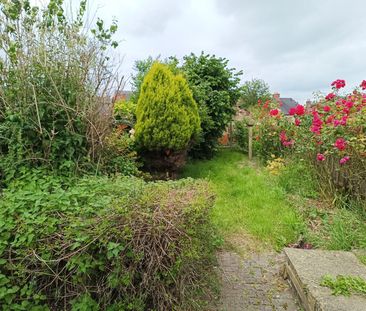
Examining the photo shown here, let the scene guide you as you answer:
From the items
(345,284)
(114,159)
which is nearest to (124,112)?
(114,159)

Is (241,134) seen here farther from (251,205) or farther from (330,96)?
(251,205)

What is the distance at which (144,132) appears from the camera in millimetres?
4566

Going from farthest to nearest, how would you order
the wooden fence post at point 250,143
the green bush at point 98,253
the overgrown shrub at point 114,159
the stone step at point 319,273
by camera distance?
the wooden fence post at point 250,143, the overgrown shrub at point 114,159, the stone step at point 319,273, the green bush at point 98,253

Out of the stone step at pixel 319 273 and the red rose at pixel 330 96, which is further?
the red rose at pixel 330 96

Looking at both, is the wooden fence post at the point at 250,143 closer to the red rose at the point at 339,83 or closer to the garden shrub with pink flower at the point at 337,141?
the garden shrub with pink flower at the point at 337,141

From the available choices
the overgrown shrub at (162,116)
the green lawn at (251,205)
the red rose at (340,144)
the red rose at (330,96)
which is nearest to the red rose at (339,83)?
the red rose at (330,96)

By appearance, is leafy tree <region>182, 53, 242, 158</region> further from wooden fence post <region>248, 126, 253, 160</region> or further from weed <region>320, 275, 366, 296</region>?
weed <region>320, 275, 366, 296</region>

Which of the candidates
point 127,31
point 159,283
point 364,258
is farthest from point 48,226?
point 127,31

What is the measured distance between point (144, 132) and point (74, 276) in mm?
3097

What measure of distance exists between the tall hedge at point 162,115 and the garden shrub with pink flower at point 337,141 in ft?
6.70

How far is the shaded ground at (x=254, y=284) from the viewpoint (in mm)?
2234

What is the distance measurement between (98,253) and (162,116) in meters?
3.13

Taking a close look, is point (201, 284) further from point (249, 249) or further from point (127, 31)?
point (127, 31)

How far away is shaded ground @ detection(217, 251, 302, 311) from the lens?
2234mm
